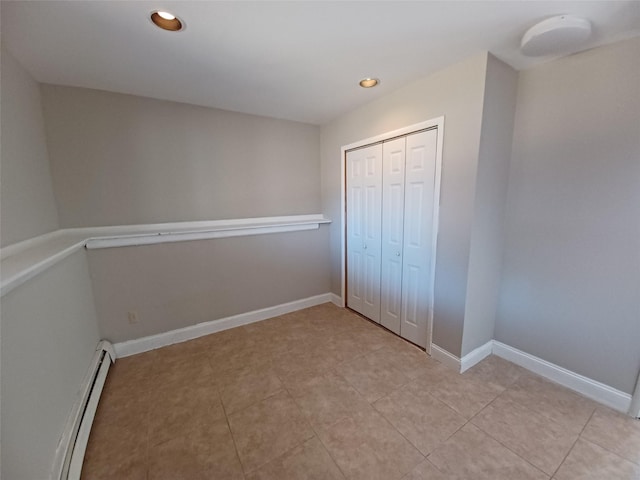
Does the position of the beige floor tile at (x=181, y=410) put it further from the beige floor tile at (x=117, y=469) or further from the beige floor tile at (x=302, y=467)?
the beige floor tile at (x=302, y=467)

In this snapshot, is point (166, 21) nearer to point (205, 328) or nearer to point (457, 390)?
point (205, 328)

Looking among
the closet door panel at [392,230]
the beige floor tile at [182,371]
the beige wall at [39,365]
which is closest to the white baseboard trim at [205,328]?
the beige floor tile at [182,371]

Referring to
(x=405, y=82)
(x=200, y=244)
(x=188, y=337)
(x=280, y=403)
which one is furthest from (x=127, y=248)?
(x=405, y=82)

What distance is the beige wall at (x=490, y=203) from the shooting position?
1.78 metres

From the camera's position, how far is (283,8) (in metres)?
1.24

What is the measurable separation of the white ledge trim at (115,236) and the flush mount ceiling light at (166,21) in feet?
4.31

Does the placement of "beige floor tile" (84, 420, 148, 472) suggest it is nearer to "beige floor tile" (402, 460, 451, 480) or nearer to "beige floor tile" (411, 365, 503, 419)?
"beige floor tile" (402, 460, 451, 480)

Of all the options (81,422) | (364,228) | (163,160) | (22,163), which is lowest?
(81,422)

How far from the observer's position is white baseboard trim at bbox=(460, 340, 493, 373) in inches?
79.4

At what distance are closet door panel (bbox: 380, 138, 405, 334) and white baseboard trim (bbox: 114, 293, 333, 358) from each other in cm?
106

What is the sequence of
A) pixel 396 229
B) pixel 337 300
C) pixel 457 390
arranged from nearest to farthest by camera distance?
pixel 457 390, pixel 396 229, pixel 337 300

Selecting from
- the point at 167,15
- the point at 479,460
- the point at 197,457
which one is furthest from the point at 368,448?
the point at 167,15

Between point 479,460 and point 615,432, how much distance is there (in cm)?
91

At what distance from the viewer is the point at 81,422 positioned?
4.88ft
